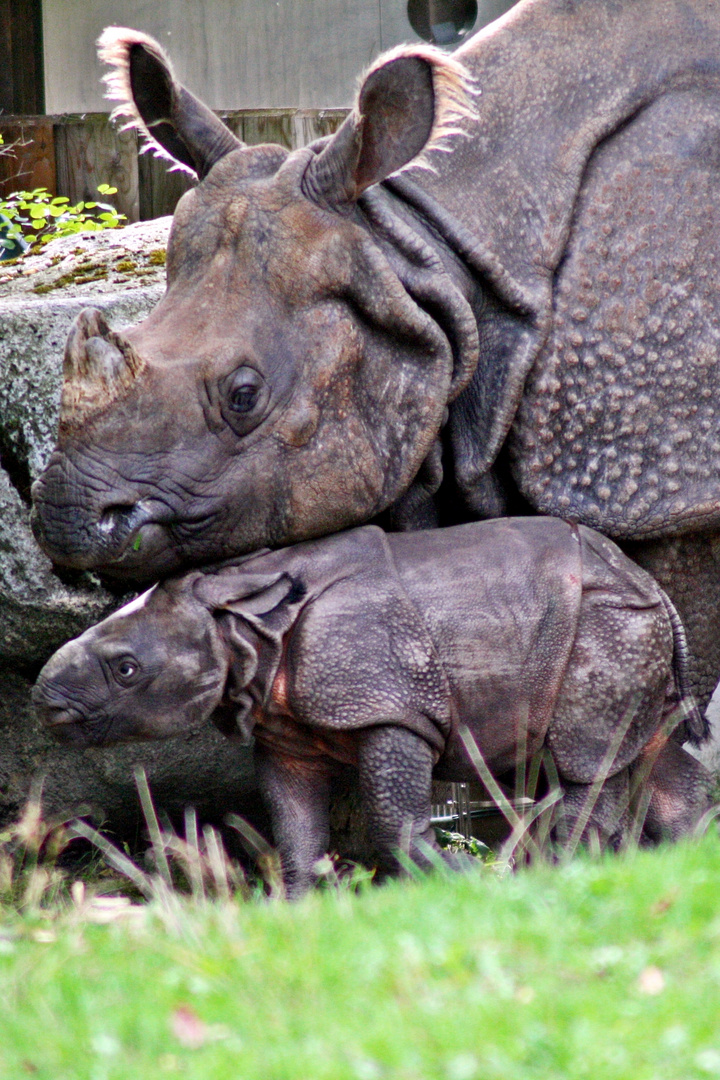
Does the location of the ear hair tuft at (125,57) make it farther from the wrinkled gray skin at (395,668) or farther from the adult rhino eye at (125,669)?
the adult rhino eye at (125,669)

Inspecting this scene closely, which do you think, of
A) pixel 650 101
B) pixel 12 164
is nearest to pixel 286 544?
pixel 650 101

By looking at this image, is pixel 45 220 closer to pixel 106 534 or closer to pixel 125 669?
pixel 106 534

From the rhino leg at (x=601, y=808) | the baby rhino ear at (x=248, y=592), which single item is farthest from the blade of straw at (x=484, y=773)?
the baby rhino ear at (x=248, y=592)

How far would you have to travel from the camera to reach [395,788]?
4.96 m

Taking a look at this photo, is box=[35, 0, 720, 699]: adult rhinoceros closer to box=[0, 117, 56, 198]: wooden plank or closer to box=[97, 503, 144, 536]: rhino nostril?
box=[97, 503, 144, 536]: rhino nostril

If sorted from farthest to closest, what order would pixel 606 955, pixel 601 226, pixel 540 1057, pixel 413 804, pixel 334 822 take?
pixel 334 822 → pixel 601 226 → pixel 413 804 → pixel 606 955 → pixel 540 1057

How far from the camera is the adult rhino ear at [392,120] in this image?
5.17m

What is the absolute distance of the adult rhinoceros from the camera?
197 inches

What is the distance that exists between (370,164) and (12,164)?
7.35 meters

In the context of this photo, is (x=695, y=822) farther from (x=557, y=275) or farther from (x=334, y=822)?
(x=557, y=275)

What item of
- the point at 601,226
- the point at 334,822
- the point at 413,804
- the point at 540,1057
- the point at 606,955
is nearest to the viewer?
the point at 540,1057

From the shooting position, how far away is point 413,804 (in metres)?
4.98

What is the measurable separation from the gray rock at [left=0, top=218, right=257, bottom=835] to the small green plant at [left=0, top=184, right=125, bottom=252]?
304cm

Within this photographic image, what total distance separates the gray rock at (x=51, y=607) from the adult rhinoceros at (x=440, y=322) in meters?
0.86
